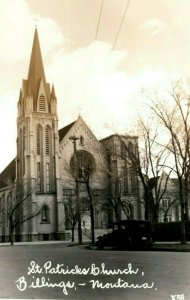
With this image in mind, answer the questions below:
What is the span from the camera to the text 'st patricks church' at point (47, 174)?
51.0m

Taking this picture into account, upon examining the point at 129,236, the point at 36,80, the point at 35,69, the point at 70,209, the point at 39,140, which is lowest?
the point at 129,236

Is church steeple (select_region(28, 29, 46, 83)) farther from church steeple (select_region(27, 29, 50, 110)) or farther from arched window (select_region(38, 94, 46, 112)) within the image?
arched window (select_region(38, 94, 46, 112))

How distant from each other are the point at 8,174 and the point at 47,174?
1165cm

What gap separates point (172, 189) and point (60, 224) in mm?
15947

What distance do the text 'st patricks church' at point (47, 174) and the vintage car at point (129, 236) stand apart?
2319cm

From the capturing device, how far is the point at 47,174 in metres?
53.8

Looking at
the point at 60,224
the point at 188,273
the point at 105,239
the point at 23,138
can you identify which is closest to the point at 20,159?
Result: the point at 23,138

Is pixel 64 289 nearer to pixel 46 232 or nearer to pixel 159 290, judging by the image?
pixel 159 290

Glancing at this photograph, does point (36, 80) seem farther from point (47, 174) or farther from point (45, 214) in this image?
point (45, 214)

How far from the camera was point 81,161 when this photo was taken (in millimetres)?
44812

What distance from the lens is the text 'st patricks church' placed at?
51.0 metres

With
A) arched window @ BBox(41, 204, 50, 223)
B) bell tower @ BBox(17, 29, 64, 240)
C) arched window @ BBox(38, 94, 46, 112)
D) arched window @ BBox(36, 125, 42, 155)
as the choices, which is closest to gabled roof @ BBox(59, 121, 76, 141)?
bell tower @ BBox(17, 29, 64, 240)

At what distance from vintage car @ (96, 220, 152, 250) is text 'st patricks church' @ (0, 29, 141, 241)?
23186 mm

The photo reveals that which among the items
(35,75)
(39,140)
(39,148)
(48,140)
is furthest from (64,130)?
(35,75)
